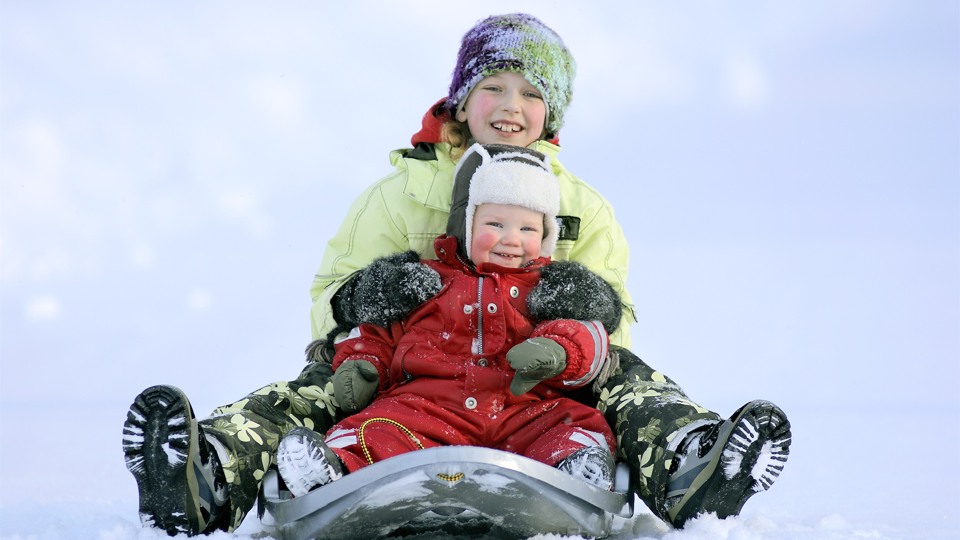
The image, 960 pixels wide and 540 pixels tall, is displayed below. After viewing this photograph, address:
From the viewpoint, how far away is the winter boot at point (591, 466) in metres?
2.53

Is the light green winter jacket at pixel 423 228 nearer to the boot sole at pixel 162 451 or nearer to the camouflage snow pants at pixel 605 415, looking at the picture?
the camouflage snow pants at pixel 605 415

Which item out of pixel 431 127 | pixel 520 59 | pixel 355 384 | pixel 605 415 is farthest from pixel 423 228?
pixel 605 415

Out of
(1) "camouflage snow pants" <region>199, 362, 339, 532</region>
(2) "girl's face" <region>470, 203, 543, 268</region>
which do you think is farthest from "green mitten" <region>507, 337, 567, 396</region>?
(1) "camouflage snow pants" <region>199, 362, 339, 532</region>

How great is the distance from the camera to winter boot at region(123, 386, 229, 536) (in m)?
2.36

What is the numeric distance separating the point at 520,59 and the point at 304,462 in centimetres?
158

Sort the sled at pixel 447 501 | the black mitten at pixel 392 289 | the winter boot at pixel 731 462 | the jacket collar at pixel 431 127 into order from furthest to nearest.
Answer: the jacket collar at pixel 431 127 → the black mitten at pixel 392 289 → the winter boot at pixel 731 462 → the sled at pixel 447 501

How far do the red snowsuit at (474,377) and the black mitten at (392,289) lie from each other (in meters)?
0.04

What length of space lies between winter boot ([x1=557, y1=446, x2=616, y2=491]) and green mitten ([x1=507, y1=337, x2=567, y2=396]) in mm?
234

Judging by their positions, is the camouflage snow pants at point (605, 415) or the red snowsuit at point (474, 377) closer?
the camouflage snow pants at point (605, 415)

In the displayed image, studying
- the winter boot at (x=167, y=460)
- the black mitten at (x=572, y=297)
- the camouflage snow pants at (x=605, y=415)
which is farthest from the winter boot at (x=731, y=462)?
the winter boot at (x=167, y=460)

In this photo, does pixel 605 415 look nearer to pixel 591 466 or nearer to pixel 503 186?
pixel 591 466

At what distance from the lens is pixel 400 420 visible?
2719 millimetres

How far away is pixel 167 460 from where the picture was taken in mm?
2375

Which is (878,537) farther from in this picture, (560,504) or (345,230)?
(345,230)
